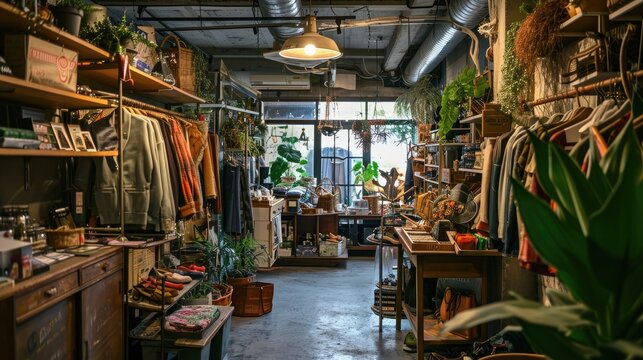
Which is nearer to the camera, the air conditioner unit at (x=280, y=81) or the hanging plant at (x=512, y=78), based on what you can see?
the hanging plant at (x=512, y=78)

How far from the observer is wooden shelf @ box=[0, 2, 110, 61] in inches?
94.3

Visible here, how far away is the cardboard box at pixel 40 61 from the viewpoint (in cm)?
251

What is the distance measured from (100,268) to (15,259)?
72 centimetres

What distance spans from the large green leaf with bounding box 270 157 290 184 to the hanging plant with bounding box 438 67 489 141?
403 cm

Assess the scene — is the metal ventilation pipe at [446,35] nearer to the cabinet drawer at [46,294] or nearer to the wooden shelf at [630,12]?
the wooden shelf at [630,12]

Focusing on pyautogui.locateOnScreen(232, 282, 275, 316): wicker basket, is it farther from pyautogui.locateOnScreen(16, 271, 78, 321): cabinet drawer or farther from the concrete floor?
pyautogui.locateOnScreen(16, 271, 78, 321): cabinet drawer

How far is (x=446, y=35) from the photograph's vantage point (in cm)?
568

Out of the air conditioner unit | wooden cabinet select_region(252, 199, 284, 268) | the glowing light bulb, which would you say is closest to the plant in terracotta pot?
wooden cabinet select_region(252, 199, 284, 268)

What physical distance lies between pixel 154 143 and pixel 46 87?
3.66 ft

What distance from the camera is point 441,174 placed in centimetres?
582

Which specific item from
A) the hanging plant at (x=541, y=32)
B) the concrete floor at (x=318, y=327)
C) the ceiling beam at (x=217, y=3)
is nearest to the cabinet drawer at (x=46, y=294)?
the concrete floor at (x=318, y=327)

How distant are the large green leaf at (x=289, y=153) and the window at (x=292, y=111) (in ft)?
2.65

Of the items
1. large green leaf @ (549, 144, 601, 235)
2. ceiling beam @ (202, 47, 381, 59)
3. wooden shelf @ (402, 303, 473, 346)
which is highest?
ceiling beam @ (202, 47, 381, 59)

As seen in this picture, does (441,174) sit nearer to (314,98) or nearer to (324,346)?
(324,346)
